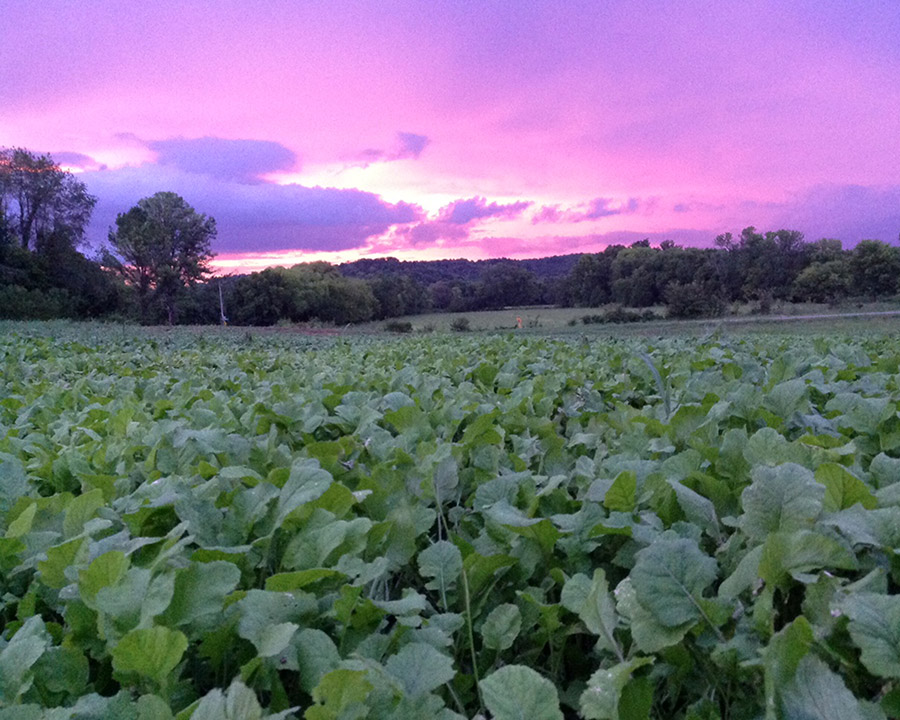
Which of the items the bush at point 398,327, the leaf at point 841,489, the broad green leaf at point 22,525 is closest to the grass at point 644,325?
the bush at point 398,327

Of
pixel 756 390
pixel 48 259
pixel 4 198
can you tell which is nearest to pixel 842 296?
pixel 756 390

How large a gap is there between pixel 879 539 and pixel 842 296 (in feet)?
204

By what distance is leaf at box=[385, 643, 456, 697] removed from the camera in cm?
85

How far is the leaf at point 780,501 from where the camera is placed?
1.03 metres

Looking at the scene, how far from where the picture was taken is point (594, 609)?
0.93 meters

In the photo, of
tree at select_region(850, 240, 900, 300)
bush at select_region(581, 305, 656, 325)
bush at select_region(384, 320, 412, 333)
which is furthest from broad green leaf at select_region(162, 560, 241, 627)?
tree at select_region(850, 240, 900, 300)

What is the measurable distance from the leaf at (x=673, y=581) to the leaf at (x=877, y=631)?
0.61 ft

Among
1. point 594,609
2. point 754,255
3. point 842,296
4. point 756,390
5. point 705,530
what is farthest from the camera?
point 754,255

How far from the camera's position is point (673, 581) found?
93 cm

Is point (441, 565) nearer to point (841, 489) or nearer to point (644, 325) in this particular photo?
point (841, 489)

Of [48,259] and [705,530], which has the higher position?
[48,259]

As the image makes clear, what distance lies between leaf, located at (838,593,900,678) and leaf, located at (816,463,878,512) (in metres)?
0.37

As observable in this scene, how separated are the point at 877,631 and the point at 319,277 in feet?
255

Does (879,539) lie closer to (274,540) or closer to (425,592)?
(425,592)
